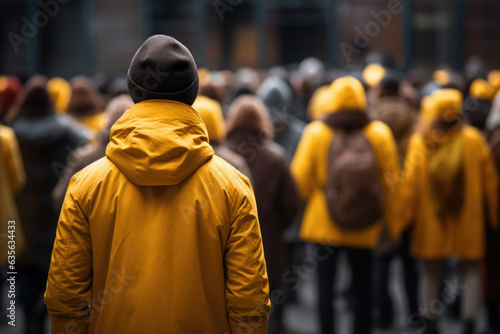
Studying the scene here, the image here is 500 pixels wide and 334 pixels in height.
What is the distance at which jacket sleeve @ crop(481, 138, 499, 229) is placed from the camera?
221 inches

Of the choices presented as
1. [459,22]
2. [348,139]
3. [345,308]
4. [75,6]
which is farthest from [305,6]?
[348,139]

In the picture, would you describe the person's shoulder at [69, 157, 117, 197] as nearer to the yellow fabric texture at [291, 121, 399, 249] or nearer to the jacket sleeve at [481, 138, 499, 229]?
the yellow fabric texture at [291, 121, 399, 249]

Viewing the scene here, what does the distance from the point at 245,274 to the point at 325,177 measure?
111 inches

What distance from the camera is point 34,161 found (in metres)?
5.51

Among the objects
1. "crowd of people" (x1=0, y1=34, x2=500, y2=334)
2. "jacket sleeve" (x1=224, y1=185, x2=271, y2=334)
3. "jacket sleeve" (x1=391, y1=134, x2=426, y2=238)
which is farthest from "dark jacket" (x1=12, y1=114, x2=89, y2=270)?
"jacket sleeve" (x1=224, y1=185, x2=271, y2=334)

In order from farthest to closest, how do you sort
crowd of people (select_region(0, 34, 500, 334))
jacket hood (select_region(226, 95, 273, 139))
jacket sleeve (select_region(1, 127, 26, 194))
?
jacket sleeve (select_region(1, 127, 26, 194)) → crowd of people (select_region(0, 34, 500, 334)) → jacket hood (select_region(226, 95, 273, 139))

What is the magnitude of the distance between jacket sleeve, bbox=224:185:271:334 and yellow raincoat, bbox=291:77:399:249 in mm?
2696

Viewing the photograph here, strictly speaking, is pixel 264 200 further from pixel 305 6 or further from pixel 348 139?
pixel 305 6

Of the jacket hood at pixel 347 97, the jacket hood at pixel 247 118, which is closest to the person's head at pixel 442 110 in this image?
the jacket hood at pixel 347 97

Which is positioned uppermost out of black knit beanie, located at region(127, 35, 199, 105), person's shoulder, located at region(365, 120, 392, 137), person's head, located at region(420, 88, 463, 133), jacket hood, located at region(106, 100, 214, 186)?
black knit beanie, located at region(127, 35, 199, 105)

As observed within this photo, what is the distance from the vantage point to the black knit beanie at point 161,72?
2.62 m

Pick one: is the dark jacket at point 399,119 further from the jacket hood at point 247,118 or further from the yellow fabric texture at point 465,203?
the jacket hood at point 247,118

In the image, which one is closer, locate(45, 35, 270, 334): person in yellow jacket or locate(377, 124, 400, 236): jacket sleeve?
locate(45, 35, 270, 334): person in yellow jacket

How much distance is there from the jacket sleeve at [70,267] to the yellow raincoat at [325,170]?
2.96 m
